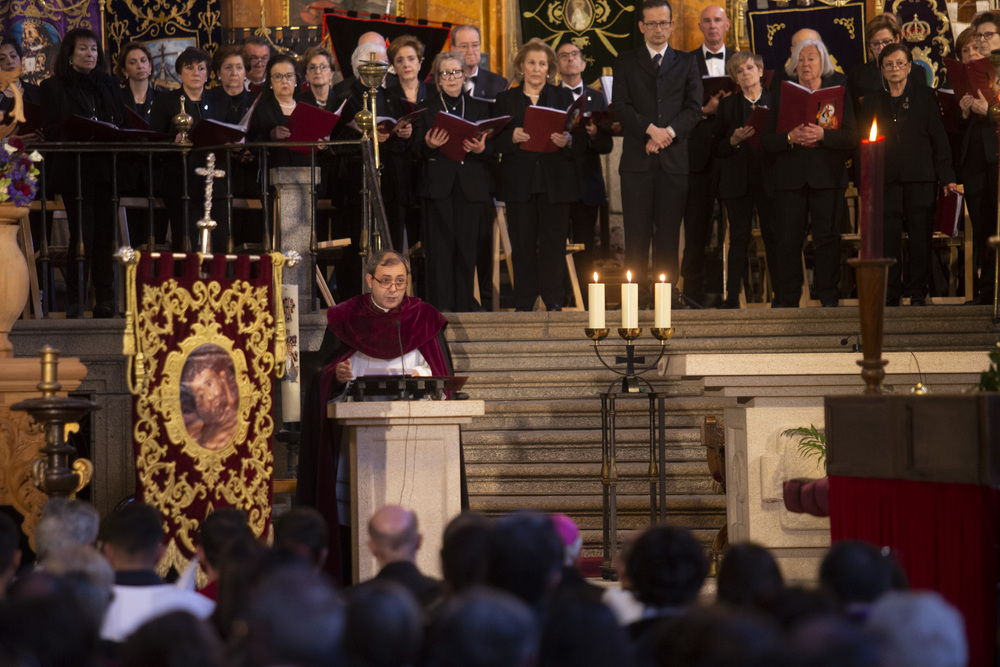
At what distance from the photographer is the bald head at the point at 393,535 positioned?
3822 mm

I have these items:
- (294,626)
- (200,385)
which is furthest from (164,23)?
(294,626)

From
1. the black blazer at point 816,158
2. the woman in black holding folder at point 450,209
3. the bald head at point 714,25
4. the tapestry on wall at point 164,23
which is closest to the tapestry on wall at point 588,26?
the bald head at point 714,25

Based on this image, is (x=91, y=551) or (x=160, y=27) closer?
(x=91, y=551)

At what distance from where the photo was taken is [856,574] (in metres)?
3.23

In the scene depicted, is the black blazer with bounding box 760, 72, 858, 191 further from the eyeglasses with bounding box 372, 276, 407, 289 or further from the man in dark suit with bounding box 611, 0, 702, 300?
the eyeglasses with bounding box 372, 276, 407, 289

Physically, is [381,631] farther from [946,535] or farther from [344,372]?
[344,372]

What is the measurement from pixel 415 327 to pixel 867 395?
9.00 feet

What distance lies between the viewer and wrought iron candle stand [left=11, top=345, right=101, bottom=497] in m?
5.81

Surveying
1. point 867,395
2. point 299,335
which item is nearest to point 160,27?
point 299,335

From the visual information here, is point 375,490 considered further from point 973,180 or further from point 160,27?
point 160,27

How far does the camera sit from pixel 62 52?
948cm

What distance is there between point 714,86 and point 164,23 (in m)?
6.04

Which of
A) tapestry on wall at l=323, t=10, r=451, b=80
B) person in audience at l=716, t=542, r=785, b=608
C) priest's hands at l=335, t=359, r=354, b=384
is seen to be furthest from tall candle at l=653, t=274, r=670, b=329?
tapestry on wall at l=323, t=10, r=451, b=80

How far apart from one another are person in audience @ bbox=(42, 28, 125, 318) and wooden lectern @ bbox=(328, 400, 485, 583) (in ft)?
11.1
